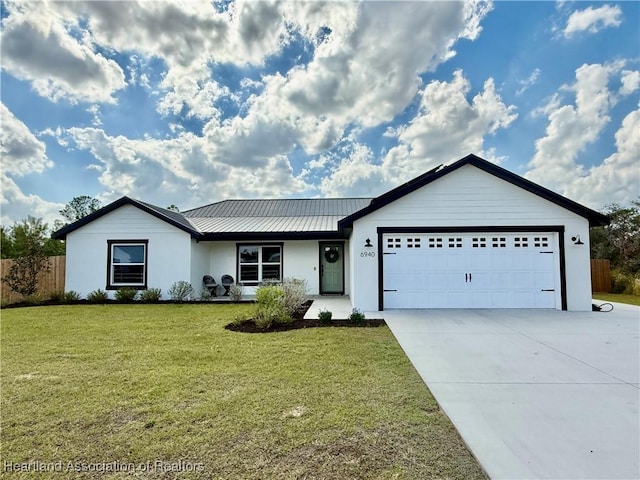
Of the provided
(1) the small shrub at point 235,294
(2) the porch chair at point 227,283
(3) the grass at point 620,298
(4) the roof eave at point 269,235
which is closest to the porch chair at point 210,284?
(2) the porch chair at point 227,283

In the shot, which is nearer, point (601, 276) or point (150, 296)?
point (150, 296)

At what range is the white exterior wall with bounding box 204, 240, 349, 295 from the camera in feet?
47.5

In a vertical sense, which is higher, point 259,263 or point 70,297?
point 259,263

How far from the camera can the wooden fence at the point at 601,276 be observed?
15.8 meters

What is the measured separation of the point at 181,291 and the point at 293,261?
15.5ft

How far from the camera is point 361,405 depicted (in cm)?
365

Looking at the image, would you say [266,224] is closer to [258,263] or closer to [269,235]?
[269,235]

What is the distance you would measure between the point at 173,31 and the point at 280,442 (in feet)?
38.1

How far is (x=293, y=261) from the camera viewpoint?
47.8 ft

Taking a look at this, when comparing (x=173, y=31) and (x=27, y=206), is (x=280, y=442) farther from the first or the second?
(x=27, y=206)

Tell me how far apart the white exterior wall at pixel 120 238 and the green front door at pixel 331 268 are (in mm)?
5697

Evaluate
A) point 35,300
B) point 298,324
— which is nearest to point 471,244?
point 298,324

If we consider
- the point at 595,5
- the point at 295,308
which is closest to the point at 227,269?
the point at 295,308

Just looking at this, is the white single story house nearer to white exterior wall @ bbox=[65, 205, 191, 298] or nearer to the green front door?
the green front door
